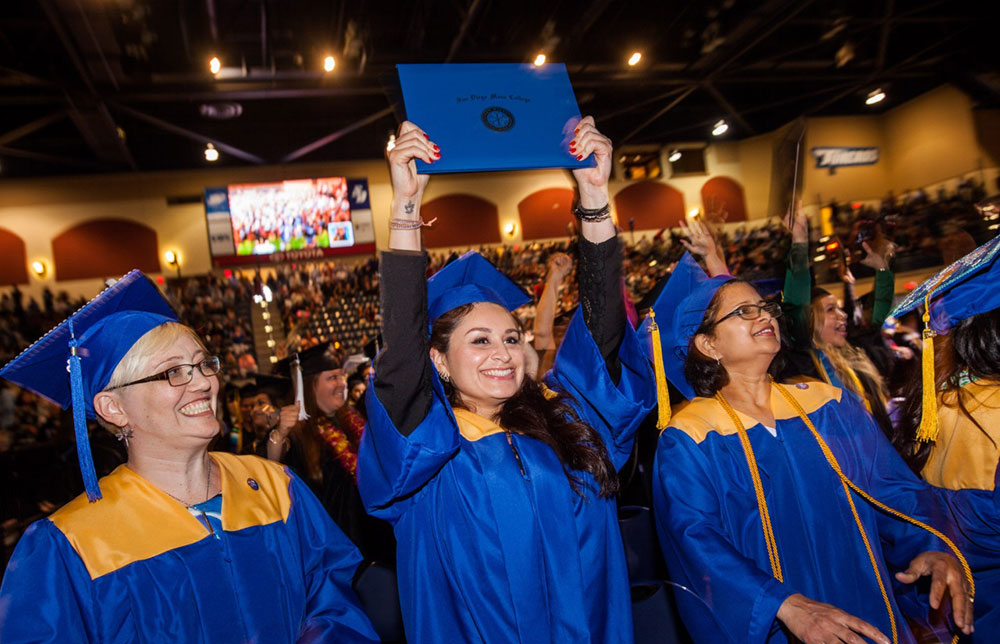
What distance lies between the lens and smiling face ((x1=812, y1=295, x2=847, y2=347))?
3.70 meters

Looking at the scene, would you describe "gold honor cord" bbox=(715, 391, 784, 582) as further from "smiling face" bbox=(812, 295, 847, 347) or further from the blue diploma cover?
"smiling face" bbox=(812, 295, 847, 347)

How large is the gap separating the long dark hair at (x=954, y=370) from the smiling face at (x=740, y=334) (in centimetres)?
56

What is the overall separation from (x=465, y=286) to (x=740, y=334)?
3.15ft

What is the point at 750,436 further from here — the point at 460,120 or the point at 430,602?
the point at 460,120

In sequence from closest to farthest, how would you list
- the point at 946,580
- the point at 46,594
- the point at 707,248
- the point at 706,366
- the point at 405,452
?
the point at 46,594 → the point at 405,452 → the point at 946,580 → the point at 706,366 → the point at 707,248

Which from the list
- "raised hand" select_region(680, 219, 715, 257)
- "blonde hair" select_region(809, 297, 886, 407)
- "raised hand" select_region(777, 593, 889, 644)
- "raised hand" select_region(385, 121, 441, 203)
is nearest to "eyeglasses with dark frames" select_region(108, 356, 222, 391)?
"raised hand" select_region(385, 121, 441, 203)

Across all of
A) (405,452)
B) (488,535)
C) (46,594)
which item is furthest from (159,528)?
(488,535)

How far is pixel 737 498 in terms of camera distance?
2.02 meters

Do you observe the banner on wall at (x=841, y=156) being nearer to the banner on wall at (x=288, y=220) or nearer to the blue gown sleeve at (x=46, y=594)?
the banner on wall at (x=288, y=220)

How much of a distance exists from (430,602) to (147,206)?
15.2m

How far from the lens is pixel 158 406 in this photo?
1815 millimetres

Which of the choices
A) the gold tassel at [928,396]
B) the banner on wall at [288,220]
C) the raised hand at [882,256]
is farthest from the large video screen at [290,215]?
the gold tassel at [928,396]

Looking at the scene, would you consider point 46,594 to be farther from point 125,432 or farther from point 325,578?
point 325,578

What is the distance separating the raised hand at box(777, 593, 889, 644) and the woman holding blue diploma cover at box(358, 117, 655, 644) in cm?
43
